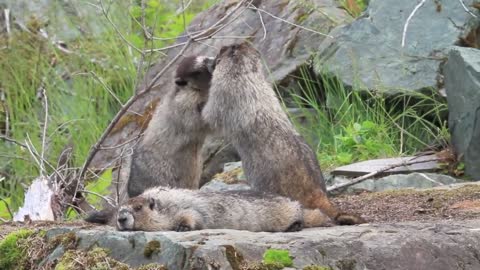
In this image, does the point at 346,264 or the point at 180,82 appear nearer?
the point at 346,264

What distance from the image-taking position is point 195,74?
308 inches

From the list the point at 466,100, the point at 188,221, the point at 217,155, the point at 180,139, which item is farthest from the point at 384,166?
the point at 188,221

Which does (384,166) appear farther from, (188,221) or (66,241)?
(66,241)

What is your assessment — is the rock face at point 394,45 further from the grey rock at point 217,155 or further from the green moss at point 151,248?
the green moss at point 151,248

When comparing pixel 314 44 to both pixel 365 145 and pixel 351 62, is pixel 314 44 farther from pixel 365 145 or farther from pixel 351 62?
pixel 365 145

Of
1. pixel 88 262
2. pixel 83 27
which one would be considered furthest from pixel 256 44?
pixel 88 262

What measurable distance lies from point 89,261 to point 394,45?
5.92 m

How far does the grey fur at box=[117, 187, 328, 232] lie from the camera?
221 inches

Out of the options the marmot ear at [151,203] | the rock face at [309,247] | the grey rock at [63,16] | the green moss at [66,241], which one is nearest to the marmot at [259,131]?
the rock face at [309,247]

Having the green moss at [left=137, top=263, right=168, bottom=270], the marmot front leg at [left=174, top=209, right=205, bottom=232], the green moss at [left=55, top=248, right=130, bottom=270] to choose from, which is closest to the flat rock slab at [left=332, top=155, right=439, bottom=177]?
the marmot front leg at [left=174, top=209, right=205, bottom=232]

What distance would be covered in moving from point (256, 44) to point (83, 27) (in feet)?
10.3

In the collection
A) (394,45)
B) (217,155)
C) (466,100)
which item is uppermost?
(394,45)

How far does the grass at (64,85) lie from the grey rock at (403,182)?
357cm

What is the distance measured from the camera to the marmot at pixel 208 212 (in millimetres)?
5617
